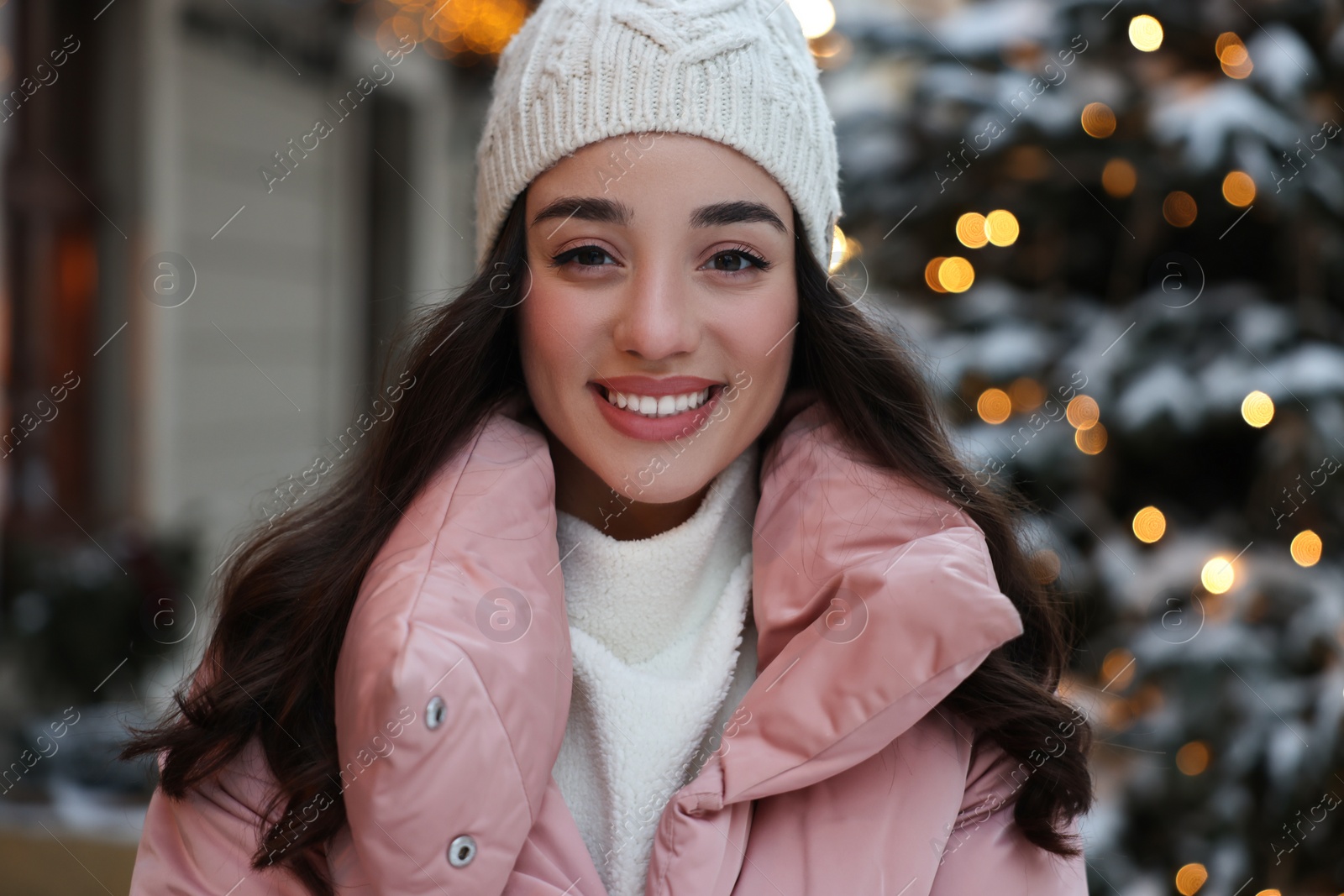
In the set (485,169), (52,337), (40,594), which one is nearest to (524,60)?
(485,169)

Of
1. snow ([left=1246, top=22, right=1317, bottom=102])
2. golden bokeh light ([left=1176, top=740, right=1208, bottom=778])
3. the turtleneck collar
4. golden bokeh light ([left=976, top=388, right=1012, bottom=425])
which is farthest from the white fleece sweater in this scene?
snow ([left=1246, top=22, right=1317, bottom=102])

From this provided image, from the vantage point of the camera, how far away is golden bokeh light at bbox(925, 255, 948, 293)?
2.67 meters

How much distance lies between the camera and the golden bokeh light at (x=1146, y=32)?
2.30 metres

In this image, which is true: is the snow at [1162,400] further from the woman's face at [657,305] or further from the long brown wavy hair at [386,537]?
the woman's face at [657,305]

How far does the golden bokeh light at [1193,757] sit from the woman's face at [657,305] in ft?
4.55

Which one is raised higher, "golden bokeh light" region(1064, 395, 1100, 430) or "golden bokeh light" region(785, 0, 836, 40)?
"golden bokeh light" region(785, 0, 836, 40)

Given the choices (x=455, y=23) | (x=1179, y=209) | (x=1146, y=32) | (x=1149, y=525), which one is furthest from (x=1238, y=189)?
(x=455, y=23)

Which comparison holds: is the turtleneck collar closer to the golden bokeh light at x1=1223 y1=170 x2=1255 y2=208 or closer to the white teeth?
the white teeth

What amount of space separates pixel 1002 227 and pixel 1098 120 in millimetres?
321

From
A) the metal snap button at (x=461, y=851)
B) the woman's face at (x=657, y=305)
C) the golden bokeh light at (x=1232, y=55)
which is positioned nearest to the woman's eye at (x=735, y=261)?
the woman's face at (x=657, y=305)

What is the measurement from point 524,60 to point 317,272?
4.65 m

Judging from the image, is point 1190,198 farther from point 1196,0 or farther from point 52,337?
point 52,337

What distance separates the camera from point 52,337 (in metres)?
3.66

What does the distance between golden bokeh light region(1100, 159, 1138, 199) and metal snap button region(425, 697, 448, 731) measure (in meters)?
2.02
